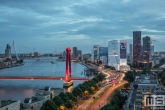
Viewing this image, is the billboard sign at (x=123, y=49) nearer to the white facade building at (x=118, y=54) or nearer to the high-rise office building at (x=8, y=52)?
the white facade building at (x=118, y=54)

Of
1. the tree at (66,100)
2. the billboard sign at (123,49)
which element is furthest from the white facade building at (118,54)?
the tree at (66,100)

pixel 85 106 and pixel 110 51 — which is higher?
pixel 110 51

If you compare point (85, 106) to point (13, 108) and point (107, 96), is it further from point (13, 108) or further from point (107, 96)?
point (13, 108)

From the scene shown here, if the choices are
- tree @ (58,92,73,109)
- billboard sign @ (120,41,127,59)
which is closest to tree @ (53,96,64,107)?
tree @ (58,92,73,109)

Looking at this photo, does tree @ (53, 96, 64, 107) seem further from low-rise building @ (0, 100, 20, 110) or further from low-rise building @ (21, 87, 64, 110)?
low-rise building @ (0, 100, 20, 110)

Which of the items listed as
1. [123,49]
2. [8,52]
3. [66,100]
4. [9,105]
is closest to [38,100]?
[66,100]

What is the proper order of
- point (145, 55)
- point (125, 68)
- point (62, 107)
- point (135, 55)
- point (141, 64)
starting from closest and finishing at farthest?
1. point (62, 107)
2. point (125, 68)
3. point (141, 64)
4. point (145, 55)
5. point (135, 55)

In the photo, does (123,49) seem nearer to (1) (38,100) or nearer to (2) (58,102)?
(1) (38,100)

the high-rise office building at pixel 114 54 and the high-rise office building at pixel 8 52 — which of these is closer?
the high-rise office building at pixel 114 54

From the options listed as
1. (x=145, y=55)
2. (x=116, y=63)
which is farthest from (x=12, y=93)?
(x=145, y=55)
